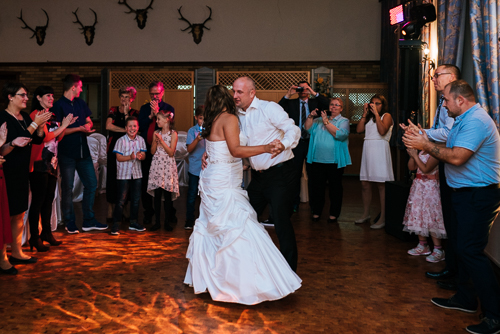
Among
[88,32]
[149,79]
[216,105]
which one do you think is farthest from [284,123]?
[88,32]

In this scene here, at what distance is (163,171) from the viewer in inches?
188

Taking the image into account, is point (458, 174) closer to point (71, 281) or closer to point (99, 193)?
point (71, 281)

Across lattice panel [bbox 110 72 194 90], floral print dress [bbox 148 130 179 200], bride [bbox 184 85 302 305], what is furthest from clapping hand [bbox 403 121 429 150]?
lattice panel [bbox 110 72 194 90]

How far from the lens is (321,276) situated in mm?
3295

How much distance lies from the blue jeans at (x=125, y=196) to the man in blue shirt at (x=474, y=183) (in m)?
3.05

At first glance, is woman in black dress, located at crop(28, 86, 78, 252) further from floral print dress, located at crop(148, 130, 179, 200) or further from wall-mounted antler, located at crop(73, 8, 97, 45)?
wall-mounted antler, located at crop(73, 8, 97, 45)

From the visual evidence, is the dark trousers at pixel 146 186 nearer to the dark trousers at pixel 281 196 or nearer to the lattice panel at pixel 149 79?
the dark trousers at pixel 281 196

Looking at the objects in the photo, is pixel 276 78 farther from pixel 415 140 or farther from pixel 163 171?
pixel 415 140

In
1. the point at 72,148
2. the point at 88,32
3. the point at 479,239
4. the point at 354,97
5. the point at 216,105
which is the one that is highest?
the point at 88,32

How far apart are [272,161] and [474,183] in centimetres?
123

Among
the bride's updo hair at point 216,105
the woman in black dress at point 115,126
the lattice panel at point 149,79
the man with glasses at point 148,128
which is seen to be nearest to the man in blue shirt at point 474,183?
the bride's updo hair at point 216,105

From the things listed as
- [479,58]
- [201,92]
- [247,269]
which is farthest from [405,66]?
[201,92]

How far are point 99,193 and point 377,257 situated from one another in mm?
5110

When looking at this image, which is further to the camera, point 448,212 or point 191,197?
point 191,197
